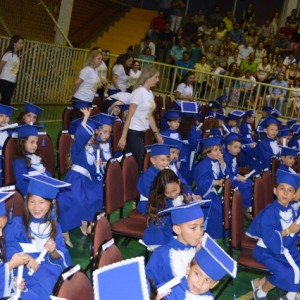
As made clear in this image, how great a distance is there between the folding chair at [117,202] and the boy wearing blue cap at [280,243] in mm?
963

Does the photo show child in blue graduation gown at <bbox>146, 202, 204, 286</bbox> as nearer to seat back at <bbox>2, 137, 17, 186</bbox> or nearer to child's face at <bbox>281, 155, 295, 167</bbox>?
seat back at <bbox>2, 137, 17, 186</bbox>

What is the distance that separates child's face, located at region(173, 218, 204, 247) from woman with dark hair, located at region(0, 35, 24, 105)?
21.3ft

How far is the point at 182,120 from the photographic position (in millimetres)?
10344

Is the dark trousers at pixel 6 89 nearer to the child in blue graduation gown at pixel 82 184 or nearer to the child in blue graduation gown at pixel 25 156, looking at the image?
the child in blue graduation gown at pixel 82 184

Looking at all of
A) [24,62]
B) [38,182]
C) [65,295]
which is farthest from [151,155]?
[24,62]

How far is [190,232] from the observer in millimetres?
4172

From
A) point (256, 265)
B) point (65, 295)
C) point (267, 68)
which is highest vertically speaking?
point (267, 68)

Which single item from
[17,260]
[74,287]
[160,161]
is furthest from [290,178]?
[74,287]

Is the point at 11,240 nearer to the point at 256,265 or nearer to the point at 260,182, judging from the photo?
the point at 256,265

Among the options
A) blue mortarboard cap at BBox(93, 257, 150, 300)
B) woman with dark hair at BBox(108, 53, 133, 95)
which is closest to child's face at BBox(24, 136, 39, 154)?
blue mortarboard cap at BBox(93, 257, 150, 300)

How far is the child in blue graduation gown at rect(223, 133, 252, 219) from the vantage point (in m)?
7.52

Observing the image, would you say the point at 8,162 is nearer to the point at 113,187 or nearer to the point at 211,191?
the point at 113,187

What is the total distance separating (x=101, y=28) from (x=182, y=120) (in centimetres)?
1017

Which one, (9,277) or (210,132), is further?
(210,132)
